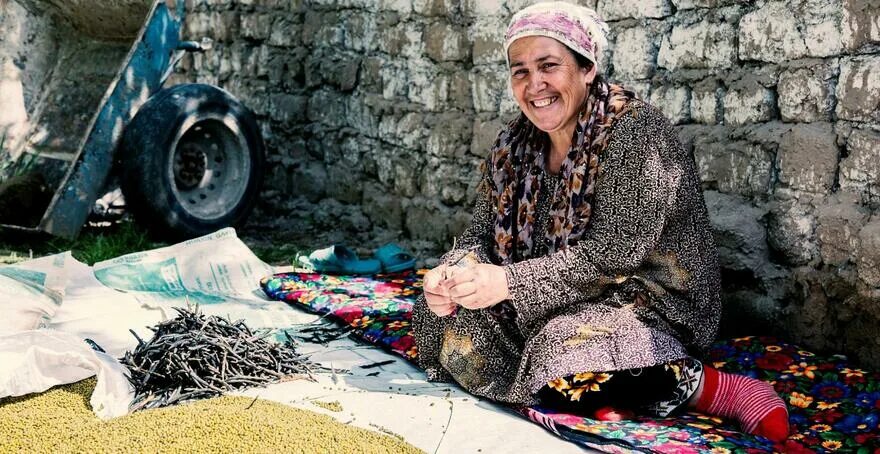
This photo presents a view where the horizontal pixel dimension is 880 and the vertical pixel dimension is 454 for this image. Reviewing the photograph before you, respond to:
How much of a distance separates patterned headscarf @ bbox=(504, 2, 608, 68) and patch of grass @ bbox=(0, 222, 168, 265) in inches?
123

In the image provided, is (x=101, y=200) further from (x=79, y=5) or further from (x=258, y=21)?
(x=258, y=21)

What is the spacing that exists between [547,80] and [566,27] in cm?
17

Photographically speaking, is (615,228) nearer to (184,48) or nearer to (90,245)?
(90,245)

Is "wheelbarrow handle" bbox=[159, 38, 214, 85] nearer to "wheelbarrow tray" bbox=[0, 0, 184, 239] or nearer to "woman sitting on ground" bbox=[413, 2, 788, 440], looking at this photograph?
"wheelbarrow tray" bbox=[0, 0, 184, 239]

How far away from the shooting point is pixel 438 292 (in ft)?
10.4

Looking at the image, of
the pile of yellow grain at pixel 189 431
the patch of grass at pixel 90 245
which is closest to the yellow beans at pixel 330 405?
the pile of yellow grain at pixel 189 431

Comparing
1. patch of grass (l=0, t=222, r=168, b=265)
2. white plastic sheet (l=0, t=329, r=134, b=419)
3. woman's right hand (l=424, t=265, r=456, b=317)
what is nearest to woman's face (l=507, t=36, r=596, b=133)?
woman's right hand (l=424, t=265, r=456, b=317)

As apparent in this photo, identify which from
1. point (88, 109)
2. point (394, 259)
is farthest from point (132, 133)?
point (394, 259)

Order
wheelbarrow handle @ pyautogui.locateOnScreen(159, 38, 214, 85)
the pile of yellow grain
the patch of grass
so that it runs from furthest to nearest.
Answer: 1. wheelbarrow handle @ pyautogui.locateOnScreen(159, 38, 214, 85)
2. the patch of grass
3. the pile of yellow grain

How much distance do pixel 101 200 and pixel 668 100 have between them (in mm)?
3545

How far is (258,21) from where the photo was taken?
707cm

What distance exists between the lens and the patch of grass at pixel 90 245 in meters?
5.52

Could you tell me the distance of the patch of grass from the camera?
18.1 feet

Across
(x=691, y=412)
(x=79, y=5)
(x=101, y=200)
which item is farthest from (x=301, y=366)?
(x=79, y=5)
